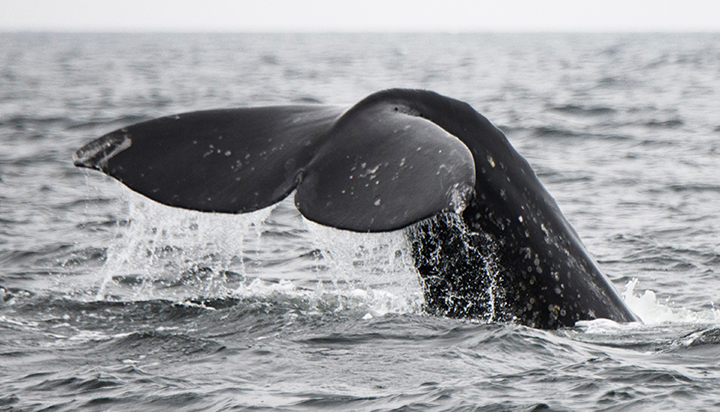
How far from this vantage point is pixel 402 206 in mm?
3057

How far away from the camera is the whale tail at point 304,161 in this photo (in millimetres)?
3152

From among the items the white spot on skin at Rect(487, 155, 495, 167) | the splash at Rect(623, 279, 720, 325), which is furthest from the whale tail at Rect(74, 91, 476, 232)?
the splash at Rect(623, 279, 720, 325)

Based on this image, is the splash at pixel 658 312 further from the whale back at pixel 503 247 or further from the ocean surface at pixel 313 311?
the whale back at pixel 503 247

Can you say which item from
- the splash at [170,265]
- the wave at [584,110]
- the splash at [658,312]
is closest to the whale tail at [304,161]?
the splash at [170,265]

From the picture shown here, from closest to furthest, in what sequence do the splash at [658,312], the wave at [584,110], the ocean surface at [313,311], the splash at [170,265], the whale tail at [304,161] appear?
the whale tail at [304,161] → the ocean surface at [313,311] → the splash at [658,312] → the splash at [170,265] → the wave at [584,110]

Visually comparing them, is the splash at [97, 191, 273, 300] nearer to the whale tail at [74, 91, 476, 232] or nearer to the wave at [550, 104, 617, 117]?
the whale tail at [74, 91, 476, 232]

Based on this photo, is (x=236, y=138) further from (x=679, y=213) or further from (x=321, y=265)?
(x=679, y=213)

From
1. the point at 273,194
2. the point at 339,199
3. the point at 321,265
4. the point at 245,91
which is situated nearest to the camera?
the point at 339,199

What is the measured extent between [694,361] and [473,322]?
1.08 m

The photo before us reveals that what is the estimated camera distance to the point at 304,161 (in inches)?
144

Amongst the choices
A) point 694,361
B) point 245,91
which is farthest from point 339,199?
point 245,91

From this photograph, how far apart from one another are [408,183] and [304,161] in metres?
0.60

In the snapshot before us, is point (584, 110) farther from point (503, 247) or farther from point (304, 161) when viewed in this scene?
point (304, 161)

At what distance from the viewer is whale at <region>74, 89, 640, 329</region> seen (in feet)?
10.7
